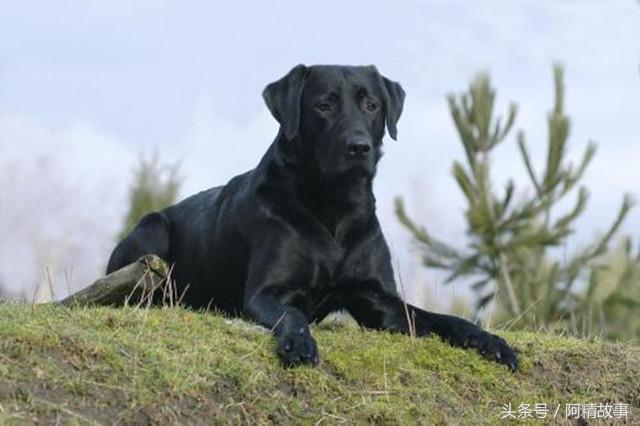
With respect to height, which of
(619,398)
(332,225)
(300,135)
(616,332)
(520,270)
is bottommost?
(616,332)

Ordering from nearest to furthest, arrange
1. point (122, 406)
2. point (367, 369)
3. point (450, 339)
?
point (122, 406)
point (367, 369)
point (450, 339)

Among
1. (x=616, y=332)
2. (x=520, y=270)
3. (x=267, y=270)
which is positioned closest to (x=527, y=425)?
(x=267, y=270)

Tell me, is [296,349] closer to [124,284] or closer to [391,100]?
[124,284]

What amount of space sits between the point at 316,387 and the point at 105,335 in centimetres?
85

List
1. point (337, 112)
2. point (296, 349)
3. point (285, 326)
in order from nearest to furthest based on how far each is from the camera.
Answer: point (296, 349) → point (285, 326) → point (337, 112)

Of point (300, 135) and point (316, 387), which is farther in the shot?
point (300, 135)

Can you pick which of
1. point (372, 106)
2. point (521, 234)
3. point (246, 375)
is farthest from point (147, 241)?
point (521, 234)

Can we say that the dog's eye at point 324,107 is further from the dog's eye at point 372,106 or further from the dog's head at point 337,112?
the dog's eye at point 372,106

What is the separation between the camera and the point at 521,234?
17.4 m

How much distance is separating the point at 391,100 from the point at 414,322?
1.11 meters

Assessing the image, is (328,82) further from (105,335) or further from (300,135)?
(105,335)

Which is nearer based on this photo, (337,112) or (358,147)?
(358,147)

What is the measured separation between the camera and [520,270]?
18250 mm

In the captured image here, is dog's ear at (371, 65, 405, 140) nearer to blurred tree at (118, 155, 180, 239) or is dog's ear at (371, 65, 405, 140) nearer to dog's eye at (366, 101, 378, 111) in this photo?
dog's eye at (366, 101, 378, 111)
